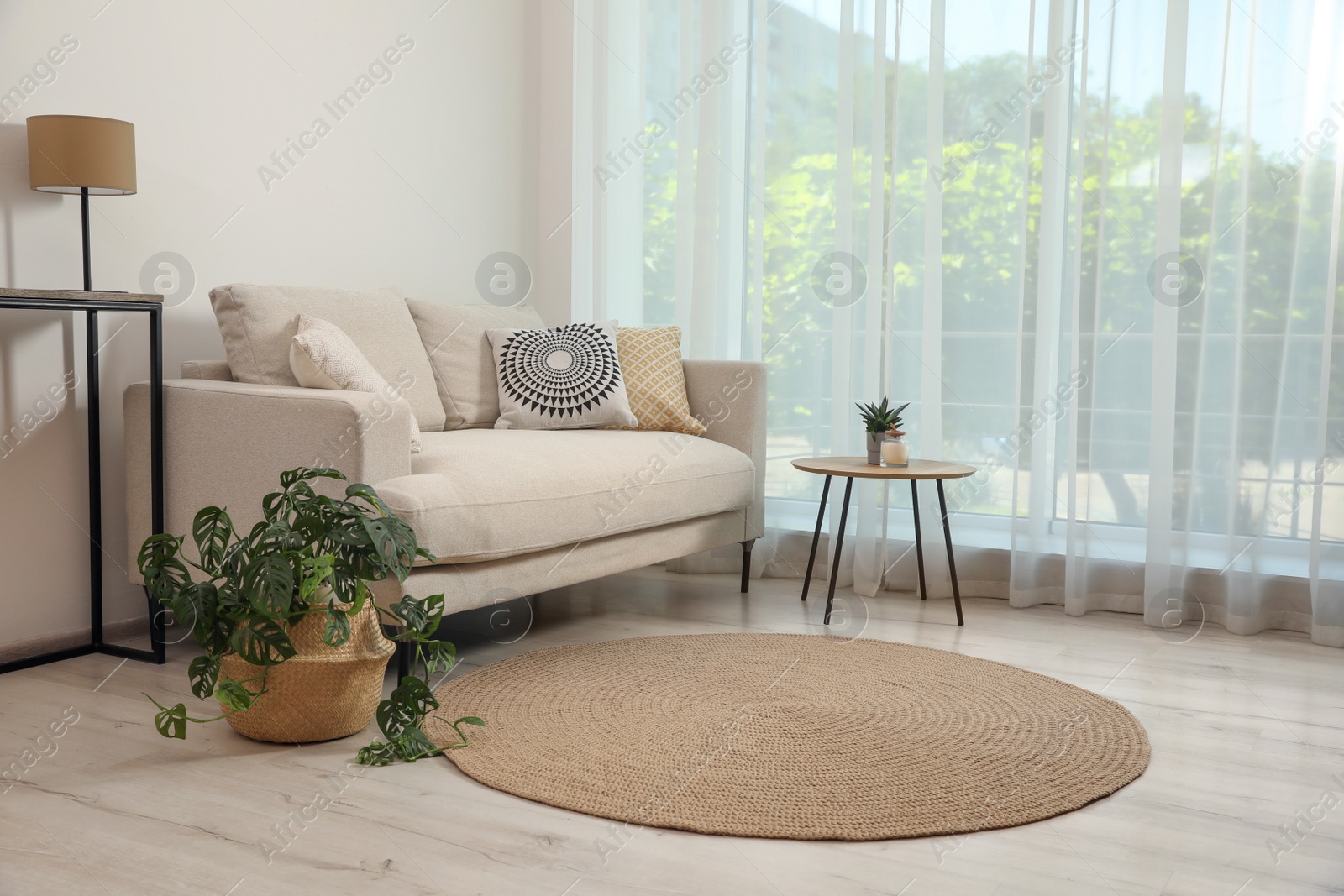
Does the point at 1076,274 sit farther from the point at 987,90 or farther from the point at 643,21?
the point at 643,21

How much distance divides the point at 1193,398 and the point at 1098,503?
15.0 inches

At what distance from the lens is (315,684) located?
188 centimetres

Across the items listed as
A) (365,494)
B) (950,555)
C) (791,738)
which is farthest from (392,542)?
(950,555)

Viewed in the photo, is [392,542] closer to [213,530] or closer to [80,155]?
[213,530]

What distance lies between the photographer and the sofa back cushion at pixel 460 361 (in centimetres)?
307

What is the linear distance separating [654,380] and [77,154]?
5.18 feet

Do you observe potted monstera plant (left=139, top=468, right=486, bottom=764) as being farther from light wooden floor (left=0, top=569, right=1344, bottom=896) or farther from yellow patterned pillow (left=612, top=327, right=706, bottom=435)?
yellow patterned pillow (left=612, top=327, right=706, bottom=435)

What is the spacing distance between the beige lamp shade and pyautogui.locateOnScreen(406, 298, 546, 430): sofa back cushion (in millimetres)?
932

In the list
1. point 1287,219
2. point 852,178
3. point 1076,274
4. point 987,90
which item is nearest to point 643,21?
point 852,178

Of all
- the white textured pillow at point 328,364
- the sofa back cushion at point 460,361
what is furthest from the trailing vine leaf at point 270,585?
the sofa back cushion at point 460,361

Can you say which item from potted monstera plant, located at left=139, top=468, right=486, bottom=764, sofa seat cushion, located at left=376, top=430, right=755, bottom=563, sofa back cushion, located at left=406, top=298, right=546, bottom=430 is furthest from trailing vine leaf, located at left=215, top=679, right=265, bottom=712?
sofa back cushion, located at left=406, top=298, right=546, bottom=430

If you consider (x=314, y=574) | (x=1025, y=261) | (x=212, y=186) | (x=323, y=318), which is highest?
(x=212, y=186)

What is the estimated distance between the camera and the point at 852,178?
3.42 metres

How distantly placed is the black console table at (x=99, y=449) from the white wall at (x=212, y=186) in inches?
1.7
